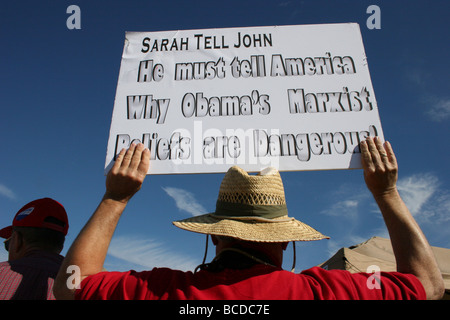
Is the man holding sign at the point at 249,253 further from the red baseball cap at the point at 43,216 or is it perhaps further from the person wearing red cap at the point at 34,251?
the red baseball cap at the point at 43,216

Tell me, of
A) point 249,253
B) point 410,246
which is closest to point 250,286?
point 249,253

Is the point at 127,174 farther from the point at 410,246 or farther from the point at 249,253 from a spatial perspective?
the point at 410,246

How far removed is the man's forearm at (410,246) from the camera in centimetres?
132

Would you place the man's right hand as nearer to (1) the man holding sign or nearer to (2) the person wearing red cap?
(1) the man holding sign

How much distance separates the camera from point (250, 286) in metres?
1.14

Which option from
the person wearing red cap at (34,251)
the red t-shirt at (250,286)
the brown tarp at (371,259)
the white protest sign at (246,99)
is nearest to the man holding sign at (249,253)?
the red t-shirt at (250,286)

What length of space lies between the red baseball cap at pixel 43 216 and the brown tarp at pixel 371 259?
7.42m

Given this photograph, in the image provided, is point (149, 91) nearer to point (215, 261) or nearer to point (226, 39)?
point (226, 39)

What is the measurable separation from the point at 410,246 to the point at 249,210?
2.70 ft

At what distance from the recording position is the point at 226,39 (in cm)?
230

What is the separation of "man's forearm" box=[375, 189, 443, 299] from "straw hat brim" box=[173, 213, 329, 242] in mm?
359
